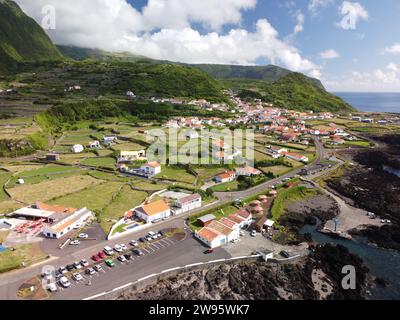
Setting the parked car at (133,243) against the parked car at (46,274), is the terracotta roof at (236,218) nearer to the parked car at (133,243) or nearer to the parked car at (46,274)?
the parked car at (133,243)

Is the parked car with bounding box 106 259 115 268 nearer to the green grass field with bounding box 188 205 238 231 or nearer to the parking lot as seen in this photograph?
the parking lot

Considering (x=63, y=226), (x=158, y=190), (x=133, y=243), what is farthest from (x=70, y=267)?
(x=158, y=190)

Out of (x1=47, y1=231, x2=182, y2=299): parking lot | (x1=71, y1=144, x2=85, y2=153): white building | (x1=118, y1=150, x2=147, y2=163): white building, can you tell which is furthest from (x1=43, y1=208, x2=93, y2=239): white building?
(x1=71, y1=144, x2=85, y2=153): white building

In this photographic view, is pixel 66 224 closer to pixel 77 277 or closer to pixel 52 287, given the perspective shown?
pixel 77 277

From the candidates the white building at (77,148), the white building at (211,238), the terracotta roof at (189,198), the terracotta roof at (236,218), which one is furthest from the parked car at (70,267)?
the white building at (77,148)
